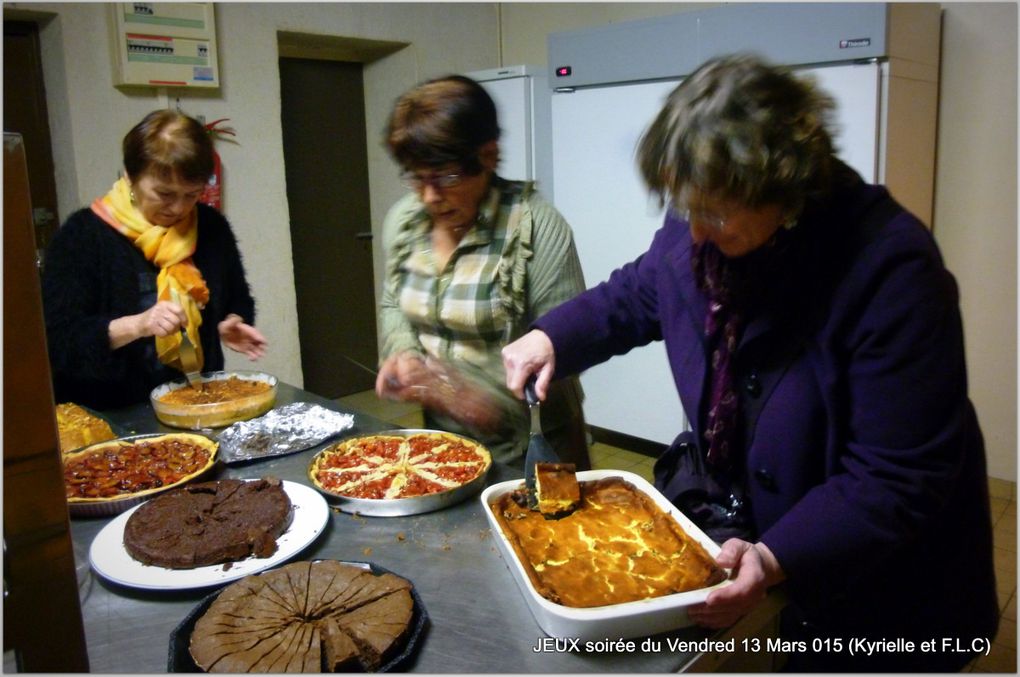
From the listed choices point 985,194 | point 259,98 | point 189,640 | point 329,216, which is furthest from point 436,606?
point 329,216

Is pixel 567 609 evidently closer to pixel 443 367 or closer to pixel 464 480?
pixel 464 480

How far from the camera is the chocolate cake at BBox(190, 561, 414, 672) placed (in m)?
0.88

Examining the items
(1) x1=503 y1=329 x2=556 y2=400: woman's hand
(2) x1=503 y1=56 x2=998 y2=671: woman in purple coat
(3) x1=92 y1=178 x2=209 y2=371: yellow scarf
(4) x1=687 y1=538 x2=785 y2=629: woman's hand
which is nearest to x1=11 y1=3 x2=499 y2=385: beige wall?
(3) x1=92 y1=178 x2=209 y2=371: yellow scarf

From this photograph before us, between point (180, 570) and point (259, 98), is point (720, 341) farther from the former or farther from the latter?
point (259, 98)

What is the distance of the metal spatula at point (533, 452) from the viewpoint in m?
1.22

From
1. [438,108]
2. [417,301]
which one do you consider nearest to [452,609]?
[417,301]

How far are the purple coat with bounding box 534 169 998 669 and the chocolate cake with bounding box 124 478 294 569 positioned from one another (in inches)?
26.9

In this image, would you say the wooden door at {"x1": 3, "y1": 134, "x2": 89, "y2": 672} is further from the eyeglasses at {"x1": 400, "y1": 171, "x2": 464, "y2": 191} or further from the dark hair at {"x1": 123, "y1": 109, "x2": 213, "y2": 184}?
the dark hair at {"x1": 123, "y1": 109, "x2": 213, "y2": 184}

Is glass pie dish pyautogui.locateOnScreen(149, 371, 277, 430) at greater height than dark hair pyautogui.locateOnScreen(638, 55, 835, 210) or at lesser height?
lesser

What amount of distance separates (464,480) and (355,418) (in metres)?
0.48

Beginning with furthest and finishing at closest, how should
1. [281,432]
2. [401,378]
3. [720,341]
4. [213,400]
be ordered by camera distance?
[213,400] < [281,432] < [401,378] < [720,341]

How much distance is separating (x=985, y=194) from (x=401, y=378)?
2.39m

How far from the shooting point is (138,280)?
1.90 meters

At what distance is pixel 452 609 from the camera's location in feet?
3.34
